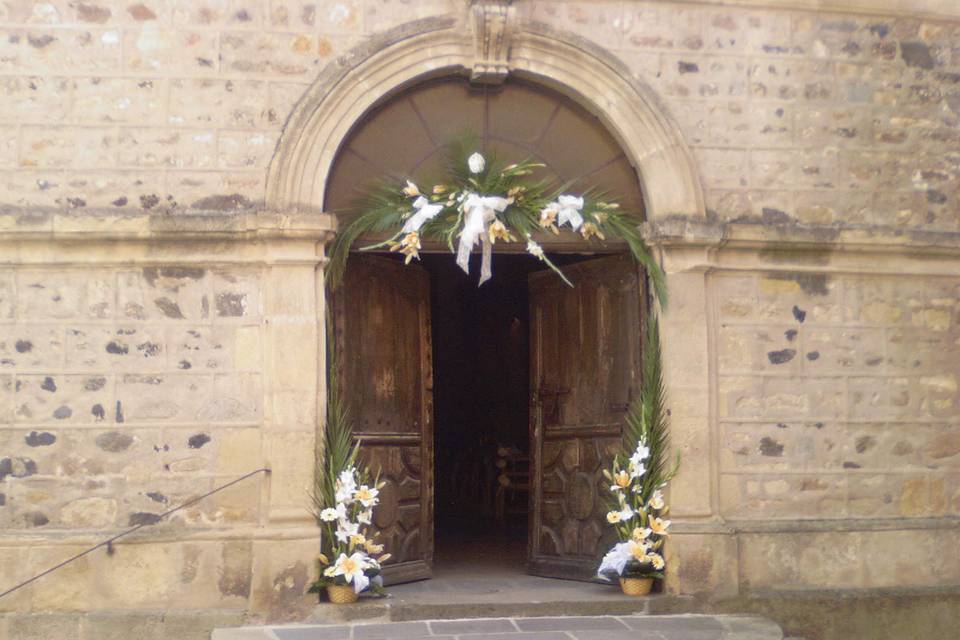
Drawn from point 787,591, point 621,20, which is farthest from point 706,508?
point 621,20

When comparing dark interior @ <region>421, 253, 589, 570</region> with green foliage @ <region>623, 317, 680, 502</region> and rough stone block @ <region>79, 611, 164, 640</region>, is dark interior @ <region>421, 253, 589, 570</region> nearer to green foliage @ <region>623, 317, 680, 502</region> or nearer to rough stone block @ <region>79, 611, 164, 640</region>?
green foliage @ <region>623, 317, 680, 502</region>

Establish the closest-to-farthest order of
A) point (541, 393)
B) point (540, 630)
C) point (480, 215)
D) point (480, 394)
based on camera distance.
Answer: point (540, 630) → point (480, 215) → point (541, 393) → point (480, 394)

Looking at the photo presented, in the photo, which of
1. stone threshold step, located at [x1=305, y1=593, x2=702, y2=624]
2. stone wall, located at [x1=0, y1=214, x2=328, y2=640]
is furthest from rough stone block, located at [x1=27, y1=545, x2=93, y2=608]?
stone threshold step, located at [x1=305, y1=593, x2=702, y2=624]

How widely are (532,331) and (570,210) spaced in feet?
4.44

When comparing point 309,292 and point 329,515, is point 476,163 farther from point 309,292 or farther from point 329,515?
point 329,515

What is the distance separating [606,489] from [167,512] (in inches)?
105

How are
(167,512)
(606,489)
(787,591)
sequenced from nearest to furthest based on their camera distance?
(167,512), (787,591), (606,489)

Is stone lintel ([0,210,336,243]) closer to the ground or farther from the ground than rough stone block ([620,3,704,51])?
closer to the ground

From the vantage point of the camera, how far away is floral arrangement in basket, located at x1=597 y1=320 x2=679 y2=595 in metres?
6.45

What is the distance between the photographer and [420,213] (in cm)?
647

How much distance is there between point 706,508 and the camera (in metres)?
6.52

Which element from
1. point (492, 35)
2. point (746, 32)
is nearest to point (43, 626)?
point (492, 35)

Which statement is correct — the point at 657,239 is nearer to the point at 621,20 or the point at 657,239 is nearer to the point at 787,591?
the point at 621,20

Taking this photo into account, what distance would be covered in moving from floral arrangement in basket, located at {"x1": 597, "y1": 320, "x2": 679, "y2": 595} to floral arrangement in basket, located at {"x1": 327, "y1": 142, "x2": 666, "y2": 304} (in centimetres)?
55
